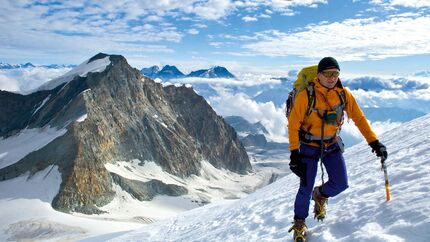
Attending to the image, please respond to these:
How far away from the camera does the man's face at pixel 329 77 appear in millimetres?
8867

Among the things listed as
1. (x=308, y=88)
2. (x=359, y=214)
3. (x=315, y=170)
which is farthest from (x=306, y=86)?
(x=359, y=214)

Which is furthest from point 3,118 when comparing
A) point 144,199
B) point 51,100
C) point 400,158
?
point 400,158

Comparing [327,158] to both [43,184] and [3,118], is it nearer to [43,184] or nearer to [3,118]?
[43,184]

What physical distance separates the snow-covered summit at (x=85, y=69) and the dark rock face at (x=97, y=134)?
2332mm

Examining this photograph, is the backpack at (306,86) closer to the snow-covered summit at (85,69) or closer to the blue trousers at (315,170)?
the blue trousers at (315,170)

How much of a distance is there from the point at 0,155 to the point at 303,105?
144331 millimetres

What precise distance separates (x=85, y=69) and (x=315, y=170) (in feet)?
583

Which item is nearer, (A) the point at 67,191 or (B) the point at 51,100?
(A) the point at 67,191

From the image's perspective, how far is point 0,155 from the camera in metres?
134

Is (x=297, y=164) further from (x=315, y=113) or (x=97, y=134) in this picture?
(x=97, y=134)

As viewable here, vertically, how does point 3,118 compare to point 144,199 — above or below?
above

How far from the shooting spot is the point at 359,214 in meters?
9.46

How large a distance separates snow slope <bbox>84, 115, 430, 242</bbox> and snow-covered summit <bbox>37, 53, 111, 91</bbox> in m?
161

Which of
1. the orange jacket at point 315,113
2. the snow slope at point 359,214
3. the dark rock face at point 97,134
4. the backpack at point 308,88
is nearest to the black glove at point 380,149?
the orange jacket at point 315,113
